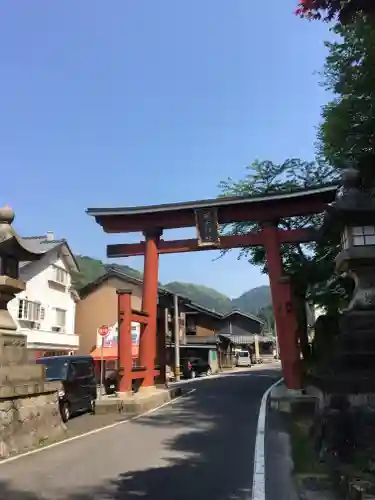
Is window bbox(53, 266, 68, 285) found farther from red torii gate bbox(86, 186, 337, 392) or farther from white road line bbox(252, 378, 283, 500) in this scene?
white road line bbox(252, 378, 283, 500)

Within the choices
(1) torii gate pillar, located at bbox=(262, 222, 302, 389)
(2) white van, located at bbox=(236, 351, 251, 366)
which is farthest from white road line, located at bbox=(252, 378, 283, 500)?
(2) white van, located at bbox=(236, 351, 251, 366)

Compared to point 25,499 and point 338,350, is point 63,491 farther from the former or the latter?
point 338,350

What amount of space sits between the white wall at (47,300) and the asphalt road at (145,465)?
1816 centimetres

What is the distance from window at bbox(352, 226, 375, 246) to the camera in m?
8.91

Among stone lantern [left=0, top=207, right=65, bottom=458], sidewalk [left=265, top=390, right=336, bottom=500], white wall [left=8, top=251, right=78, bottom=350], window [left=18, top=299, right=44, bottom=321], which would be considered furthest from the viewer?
white wall [left=8, top=251, right=78, bottom=350]

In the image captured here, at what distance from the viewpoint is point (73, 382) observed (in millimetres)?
15648

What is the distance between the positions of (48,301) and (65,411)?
18.9m

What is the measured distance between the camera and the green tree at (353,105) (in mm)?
13648

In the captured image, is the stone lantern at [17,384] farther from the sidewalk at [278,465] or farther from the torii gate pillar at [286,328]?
the torii gate pillar at [286,328]

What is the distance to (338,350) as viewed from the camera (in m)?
7.86

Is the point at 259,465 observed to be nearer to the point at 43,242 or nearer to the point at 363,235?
the point at 363,235

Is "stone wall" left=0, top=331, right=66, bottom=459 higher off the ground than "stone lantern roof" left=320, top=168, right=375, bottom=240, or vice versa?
"stone lantern roof" left=320, top=168, right=375, bottom=240

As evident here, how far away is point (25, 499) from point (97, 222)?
1504 centimetres

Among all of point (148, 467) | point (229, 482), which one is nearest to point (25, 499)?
point (148, 467)
